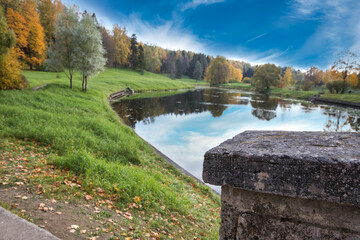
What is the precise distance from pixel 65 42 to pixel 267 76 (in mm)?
60638

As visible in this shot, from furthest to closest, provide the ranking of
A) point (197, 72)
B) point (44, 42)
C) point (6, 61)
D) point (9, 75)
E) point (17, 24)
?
point (197, 72) → point (44, 42) → point (17, 24) → point (9, 75) → point (6, 61)

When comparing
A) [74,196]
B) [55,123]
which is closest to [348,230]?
[74,196]

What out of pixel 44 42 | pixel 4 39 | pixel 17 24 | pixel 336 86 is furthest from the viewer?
pixel 336 86

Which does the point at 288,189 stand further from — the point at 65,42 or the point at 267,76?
the point at 267,76

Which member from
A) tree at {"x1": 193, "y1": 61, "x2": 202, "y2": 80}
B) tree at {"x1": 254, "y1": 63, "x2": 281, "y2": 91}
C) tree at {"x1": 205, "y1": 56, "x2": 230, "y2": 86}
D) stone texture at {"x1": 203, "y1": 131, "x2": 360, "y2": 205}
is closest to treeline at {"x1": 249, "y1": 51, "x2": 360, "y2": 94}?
tree at {"x1": 254, "y1": 63, "x2": 281, "y2": 91}

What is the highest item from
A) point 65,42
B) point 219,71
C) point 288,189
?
point 219,71

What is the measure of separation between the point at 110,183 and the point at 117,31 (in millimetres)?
83281

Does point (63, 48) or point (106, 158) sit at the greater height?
point (63, 48)

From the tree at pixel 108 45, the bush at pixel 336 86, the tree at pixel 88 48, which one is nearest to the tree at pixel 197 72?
the tree at pixel 108 45

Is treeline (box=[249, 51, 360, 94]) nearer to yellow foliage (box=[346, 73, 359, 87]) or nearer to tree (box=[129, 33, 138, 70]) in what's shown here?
yellow foliage (box=[346, 73, 359, 87])

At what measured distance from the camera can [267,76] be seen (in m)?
69.5

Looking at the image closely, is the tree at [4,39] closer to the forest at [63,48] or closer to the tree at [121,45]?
the forest at [63,48]

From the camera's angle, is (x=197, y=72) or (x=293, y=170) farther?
(x=197, y=72)

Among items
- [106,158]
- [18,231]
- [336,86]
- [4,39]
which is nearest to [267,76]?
[336,86]
